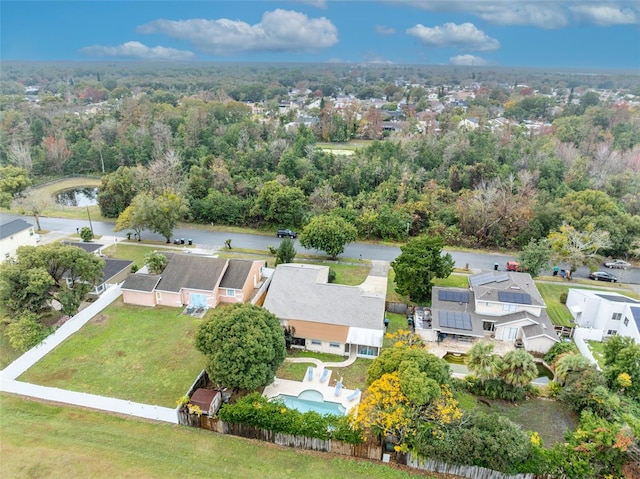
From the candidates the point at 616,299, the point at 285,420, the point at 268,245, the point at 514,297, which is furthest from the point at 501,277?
the point at 268,245

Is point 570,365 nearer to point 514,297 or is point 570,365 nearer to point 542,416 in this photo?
point 542,416

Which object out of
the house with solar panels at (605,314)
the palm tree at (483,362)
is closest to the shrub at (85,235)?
the palm tree at (483,362)

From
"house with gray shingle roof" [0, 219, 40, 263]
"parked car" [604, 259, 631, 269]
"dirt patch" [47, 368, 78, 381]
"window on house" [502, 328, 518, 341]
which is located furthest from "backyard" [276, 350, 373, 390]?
"parked car" [604, 259, 631, 269]

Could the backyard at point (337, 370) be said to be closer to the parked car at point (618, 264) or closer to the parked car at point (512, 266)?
the parked car at point (512, 266)

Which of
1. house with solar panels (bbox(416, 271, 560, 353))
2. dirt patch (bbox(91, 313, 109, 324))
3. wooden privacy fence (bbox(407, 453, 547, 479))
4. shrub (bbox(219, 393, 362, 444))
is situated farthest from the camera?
dirt patch (bbox(91, 313, 109, 324))

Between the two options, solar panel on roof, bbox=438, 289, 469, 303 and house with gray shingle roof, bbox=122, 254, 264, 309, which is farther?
house with gray shingle roof, bbox=122, 254, 264, 309

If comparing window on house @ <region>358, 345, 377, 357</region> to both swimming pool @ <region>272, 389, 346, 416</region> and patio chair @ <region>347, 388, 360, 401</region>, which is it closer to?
patio chair @ <region>347, 388, 360, 401</region>
